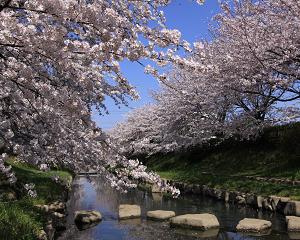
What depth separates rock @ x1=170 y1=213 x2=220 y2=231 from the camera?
1247 centimetres

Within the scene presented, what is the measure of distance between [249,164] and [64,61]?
1943 cm

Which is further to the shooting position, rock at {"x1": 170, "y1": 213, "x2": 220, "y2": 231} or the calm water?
rock at {"x1": 170, "y1": 213, "x2": 220, "y2": 231}

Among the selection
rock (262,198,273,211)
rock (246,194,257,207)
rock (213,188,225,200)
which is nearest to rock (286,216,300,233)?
rock (262,198,273,211)

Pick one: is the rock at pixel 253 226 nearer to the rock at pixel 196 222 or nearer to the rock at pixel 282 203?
the rock at pixel 196 222

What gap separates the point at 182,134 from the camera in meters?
28.4

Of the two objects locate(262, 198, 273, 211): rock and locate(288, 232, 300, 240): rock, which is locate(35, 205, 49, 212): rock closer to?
locate(288, 232, 300, 240): rock

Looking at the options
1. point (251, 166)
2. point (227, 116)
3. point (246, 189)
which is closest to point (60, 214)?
point (246, 189)

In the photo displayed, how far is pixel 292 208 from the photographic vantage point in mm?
13594

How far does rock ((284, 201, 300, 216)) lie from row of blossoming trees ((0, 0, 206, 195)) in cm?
787

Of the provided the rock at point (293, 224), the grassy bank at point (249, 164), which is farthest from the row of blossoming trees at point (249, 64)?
the rock at point (293, 224)

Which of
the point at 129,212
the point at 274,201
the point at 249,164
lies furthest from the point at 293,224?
the point at 249,164

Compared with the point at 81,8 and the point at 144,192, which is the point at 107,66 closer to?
the point at 81,8

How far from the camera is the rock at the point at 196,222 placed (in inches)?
491

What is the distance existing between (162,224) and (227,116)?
12.3m
